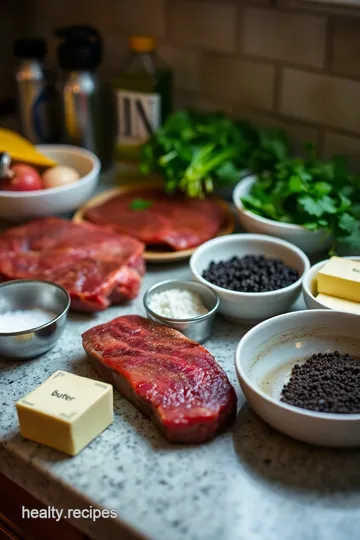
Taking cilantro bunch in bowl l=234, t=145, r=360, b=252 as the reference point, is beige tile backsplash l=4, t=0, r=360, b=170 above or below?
above

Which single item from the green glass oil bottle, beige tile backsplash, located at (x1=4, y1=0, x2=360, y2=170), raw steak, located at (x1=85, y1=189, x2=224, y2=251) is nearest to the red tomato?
raw steak, located at (x1=85, y1=189, x2=224, y2=251)

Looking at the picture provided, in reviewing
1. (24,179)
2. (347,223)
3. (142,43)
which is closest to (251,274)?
(347,223)

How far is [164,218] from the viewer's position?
129 centimetres

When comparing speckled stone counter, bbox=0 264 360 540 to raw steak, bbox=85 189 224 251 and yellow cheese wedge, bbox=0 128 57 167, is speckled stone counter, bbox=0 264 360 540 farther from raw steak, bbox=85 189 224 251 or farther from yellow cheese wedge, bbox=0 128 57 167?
yellow cheese wedge, bbox=0 128 57 167

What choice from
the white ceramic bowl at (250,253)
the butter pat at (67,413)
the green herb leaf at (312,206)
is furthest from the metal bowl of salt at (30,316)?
the green herb leaf at (312,206)

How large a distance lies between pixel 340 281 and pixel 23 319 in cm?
49

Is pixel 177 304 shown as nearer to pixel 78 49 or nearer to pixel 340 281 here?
pixel 340 281

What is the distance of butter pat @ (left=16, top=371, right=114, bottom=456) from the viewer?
78 cm

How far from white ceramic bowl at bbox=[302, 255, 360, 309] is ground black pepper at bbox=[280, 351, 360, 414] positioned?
9 cm

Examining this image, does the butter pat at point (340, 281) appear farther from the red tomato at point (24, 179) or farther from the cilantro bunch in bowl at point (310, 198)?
the red tomato at point (24, 179)

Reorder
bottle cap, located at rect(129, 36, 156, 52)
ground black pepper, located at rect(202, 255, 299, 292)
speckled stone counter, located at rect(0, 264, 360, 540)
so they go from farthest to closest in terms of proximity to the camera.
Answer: bottle cap, located at rect(129, 36, 156, 52)
ground black pepper, located at rect(202, 255, 299, 292)
speckled stone counter, located at rect(0, 264, 360, 540)

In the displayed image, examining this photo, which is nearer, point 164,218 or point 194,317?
point 194,317

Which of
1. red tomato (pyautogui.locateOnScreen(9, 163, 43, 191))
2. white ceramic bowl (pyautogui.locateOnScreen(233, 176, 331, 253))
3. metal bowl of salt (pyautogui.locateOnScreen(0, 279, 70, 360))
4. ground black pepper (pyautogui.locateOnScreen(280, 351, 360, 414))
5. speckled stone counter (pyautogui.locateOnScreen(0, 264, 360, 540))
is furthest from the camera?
red tomato (pyautogui.locateOnScreen(9, 163, 43, 191))

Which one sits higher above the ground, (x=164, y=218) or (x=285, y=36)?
(x=285, y=36)
